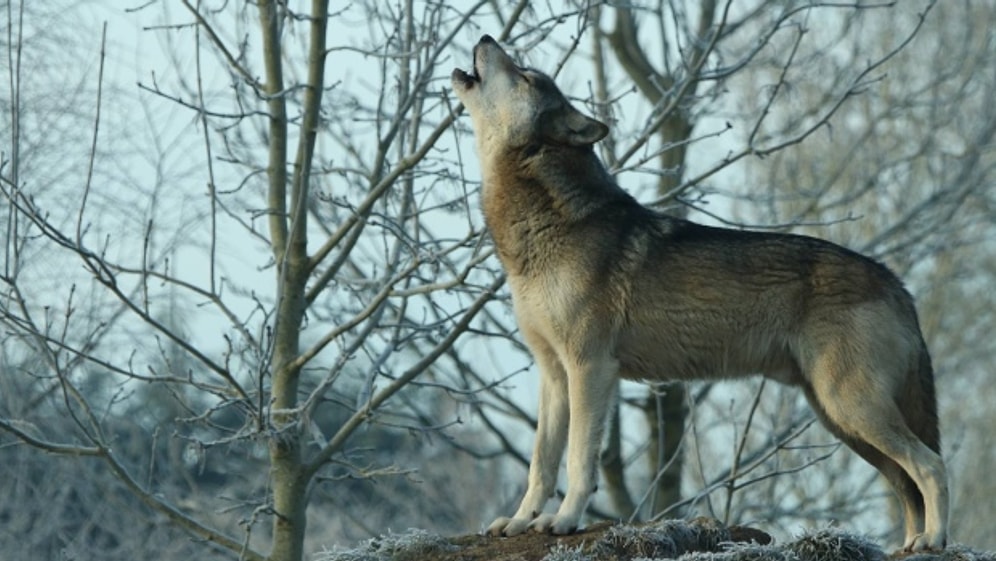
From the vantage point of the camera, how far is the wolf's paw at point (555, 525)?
7199 mm

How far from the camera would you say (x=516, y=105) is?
27.0 feet

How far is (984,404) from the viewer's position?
31953 mm

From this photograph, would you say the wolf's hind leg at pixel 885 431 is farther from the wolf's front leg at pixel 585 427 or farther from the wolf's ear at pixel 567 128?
the wolf's ear at pixel 567 128

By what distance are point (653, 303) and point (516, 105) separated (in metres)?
1.20

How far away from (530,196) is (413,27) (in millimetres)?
2323

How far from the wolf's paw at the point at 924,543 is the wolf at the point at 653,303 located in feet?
1.01

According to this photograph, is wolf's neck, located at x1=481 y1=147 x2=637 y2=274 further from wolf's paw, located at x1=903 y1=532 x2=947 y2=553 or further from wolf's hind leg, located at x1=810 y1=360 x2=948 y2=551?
wolf's paw, located at x1=903 y1=532 x2=947 y2=553

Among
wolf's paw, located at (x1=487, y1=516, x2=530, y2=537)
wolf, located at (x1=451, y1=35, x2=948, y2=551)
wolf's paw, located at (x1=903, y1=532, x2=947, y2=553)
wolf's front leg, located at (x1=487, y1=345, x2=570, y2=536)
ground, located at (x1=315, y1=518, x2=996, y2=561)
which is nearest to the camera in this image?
ground, located at (x1=315, y1=518, x2=996, y2=561)

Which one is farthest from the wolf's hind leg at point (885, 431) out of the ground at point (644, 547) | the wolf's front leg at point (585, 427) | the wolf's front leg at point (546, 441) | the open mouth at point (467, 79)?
the open mouth at point (467, 79)

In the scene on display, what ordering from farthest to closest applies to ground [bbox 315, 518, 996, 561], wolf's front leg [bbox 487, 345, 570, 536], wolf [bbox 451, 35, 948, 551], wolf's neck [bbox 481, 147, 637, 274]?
1. wolf's neck [bbox 481, 147, 637, 274]
2. wolf [bbox 451, 35, 948, 551]
3. wolf's front leg [bbox 487, 345, 570, 536]
4. ground [bbox 315, 518, 996, 561]

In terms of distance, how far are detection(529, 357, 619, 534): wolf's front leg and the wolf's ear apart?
1141 mm

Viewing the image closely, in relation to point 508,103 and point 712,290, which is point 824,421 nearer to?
point 712,290

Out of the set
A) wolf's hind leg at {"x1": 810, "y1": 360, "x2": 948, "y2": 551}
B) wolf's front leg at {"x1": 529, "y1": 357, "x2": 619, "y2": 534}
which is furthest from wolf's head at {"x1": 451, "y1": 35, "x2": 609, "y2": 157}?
wolf's hind leg at {"x1": 810, "y1": 360, "x2": 948, "y2": 551}

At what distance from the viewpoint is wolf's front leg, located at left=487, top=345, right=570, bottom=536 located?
24.7ft
